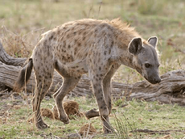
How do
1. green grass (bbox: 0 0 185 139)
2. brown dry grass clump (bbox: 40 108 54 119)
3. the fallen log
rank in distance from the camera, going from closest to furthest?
green grass (bbox: 0 0 185 139) → brown dry grass clump (bbox: 40 108 54 119) → the fallen log

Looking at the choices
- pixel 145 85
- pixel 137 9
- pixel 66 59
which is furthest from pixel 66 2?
pixel 66 59

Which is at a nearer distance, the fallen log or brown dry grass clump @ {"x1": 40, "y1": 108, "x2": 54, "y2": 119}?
brown dry grass clump @ {"x1": 40, "y1": 108, "x2": 54, "y2": 119}

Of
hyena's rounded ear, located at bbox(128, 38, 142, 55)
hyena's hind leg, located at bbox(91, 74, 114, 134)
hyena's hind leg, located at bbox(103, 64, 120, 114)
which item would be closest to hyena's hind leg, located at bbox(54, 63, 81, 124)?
hyena's hind leg, located at bbox(103, 64, 120, 114)

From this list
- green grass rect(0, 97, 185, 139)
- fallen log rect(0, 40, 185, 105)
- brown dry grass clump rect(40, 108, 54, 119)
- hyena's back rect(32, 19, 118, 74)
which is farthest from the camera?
fallen log rect(0, 40, 185, 105)

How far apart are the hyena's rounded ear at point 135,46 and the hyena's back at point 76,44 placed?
314 millimetres

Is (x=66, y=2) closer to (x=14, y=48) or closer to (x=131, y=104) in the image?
(x=14, y=48)

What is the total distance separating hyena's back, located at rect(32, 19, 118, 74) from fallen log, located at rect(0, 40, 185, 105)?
111 cm

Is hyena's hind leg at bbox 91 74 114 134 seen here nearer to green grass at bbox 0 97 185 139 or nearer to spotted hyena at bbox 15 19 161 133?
spotted hyena at bbox 15 19 161 133

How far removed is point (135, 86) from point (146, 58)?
6.20 ft

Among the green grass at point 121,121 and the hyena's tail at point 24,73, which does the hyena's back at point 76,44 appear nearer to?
the hyena's tail at point 24,73

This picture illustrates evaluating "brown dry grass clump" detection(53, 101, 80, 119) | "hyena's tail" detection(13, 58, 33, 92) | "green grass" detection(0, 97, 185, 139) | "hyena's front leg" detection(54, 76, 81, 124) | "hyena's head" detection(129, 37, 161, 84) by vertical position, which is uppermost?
"hyena's head" detection(129, 37, 161, 84)

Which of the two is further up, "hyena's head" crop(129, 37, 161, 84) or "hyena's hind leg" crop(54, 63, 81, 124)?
"hyena's head" crop(129, 37, 161, 84)

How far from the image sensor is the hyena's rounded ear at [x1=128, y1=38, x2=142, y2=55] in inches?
171

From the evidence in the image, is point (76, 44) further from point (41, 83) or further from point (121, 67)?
point (121, 67)
